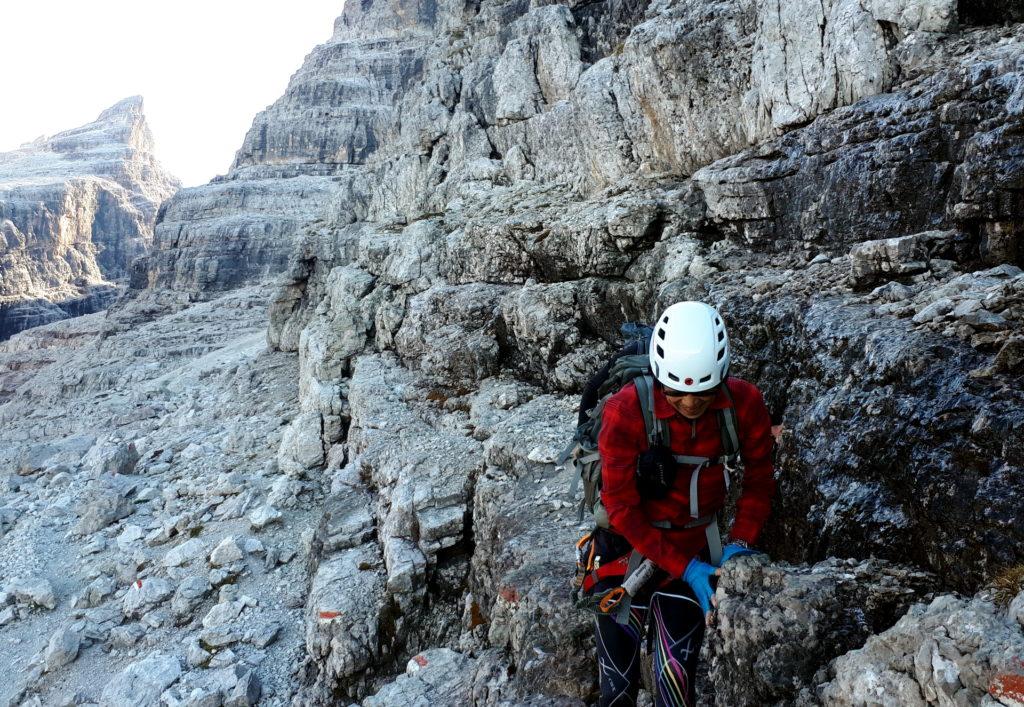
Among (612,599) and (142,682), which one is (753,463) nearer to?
(612,599)

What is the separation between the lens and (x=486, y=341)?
50.7ft

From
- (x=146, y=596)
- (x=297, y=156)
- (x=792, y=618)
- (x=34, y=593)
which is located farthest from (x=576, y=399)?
(x=297, y=156)

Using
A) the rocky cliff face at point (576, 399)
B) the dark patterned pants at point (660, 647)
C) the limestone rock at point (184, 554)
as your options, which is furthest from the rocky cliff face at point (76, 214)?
the dark patterned pants at point (660, 647)

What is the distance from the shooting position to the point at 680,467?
13.4ft

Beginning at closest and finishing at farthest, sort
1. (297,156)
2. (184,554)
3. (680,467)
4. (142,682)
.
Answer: (680,467)
(142,682)
(184,554)
(297,156)

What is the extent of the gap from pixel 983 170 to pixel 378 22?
298ft

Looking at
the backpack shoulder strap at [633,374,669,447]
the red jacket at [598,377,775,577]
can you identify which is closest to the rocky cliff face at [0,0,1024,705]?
the red jacket at [598,377,775,577]

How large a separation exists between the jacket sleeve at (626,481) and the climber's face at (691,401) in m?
0.26

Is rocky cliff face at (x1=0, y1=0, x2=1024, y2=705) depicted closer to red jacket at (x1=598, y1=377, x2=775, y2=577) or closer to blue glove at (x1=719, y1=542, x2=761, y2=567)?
blue glove at (x1=719, y1=542, x2=761, y2=567)

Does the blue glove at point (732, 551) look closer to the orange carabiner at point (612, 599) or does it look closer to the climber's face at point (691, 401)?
the orange carabiner at point (612, 599)

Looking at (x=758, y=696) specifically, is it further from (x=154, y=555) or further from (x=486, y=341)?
(x=154, y=555)

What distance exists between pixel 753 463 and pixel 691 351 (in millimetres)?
988

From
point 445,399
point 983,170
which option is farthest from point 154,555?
point 983,170

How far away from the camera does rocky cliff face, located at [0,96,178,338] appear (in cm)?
10056
